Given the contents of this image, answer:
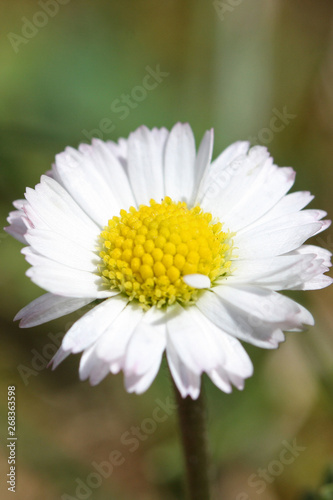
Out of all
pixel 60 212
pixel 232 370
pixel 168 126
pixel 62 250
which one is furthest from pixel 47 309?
pixel 168 126

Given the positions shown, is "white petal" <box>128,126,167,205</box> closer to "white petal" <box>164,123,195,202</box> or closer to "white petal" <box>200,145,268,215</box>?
"white petal" <box>164,123,195,202</box>

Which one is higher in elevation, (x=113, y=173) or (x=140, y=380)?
(x=113, y=173)

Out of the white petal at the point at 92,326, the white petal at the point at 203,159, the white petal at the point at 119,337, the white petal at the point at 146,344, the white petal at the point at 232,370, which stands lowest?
the white petal at the point at 232,370

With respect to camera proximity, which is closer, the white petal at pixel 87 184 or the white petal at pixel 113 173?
the white petal at pixel 87 184

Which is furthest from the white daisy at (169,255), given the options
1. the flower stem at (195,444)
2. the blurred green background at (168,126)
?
the blurred green background at (168,126)

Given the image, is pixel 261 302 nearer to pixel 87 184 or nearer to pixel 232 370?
pixel 232 370

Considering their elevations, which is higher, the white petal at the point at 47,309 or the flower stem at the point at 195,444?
the white petal at the point at 47,309

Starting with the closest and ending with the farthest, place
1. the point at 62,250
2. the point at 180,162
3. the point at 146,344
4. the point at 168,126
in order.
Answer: the point at 146,344 → the point at 62,250 → the point at 180,162 → the point at 168,126

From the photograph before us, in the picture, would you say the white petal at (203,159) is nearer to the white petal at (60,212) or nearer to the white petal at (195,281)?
the white petal at (60,212)
